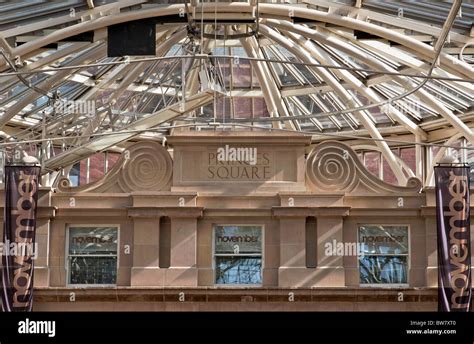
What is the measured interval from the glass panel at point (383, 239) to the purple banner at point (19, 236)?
892 centimetres

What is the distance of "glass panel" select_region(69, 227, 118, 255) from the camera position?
140 feet

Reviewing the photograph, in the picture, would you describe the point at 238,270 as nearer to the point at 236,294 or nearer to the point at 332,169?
the point at 236,294

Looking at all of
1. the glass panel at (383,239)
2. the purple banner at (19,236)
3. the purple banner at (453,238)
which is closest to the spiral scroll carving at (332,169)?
the glass panel at (383,239)

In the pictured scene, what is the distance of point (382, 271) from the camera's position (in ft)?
139

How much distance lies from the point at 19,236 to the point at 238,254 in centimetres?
590

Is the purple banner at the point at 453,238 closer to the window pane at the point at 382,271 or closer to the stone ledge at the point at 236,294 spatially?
the stone ledge at the point at 236,294

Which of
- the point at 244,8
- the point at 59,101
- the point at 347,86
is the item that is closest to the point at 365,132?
the point at 347,86

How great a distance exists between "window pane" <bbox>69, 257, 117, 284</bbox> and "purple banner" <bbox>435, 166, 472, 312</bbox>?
8.80m

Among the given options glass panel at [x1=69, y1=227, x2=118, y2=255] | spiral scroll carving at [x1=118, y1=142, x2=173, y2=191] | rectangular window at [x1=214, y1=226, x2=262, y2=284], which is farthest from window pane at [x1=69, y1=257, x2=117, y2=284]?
rectangular window at [x1=214, y1=226, x2=262, y2=284]

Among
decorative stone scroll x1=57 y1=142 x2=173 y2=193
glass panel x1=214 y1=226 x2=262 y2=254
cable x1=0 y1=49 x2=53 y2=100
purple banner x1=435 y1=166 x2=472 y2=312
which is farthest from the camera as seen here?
cable x1=0 y1=49 x2=53 y2=100

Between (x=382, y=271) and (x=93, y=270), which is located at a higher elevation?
(x=93, y=270)

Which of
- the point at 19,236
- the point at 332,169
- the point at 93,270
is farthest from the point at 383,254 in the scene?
the point at 19,236

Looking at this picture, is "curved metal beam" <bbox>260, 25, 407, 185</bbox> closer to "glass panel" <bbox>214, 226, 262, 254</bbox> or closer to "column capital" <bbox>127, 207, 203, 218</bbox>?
"glass panel" <bbox>214, 226, 262, 254</bbox>
